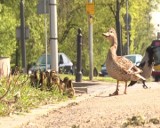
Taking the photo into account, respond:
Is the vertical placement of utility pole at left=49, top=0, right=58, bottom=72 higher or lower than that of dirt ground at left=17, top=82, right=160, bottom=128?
higher

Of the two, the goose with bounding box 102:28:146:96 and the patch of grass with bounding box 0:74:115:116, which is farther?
the goose with bounding box 102:28:146:96

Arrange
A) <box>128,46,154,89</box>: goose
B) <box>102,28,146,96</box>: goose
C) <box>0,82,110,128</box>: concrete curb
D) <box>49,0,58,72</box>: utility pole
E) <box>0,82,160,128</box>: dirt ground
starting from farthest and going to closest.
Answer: <box>128,46,154,89</box>: goose, <box>49,0,58,72</box>: utility pole, <box>102,28,146,96</box>: goose, <box>0,82,110,128</box>: concrete curb, <box>0,82,160,128</box>: dirt ground

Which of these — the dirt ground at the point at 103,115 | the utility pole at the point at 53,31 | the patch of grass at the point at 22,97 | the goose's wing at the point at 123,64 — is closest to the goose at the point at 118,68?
the goose's wing at the point at 123,64

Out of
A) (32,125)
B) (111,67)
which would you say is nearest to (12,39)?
(111,67)

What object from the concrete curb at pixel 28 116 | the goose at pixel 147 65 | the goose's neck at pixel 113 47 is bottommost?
the concrete curb at pixel 28 116

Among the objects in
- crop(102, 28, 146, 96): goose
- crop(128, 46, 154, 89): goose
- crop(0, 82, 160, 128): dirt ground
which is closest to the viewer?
crop(0, 82, 160, 128): dirt ground

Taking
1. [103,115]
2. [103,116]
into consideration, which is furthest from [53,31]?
[103,116]

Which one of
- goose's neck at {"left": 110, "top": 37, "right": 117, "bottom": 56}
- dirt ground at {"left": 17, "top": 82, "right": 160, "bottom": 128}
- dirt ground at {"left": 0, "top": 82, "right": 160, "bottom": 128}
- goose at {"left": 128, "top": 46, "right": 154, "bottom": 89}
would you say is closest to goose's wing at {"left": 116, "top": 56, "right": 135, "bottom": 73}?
goose's neck at {"left": 110, "top": 37, "right": 117, "bottom": 56}

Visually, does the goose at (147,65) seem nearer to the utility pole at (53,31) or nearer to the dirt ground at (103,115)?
the utility pole at (53,31)

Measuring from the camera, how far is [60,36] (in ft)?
144

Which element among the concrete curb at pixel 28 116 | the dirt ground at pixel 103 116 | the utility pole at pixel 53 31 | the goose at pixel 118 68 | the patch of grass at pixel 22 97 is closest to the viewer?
the dirt ground at pixel 103 116

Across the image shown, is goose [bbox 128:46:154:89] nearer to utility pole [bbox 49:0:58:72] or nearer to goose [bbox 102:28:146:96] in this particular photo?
goose [bbox 102:28:146:96]

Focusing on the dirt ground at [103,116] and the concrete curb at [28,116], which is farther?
the concrete curb at [28,116]

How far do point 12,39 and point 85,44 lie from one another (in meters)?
8.56
